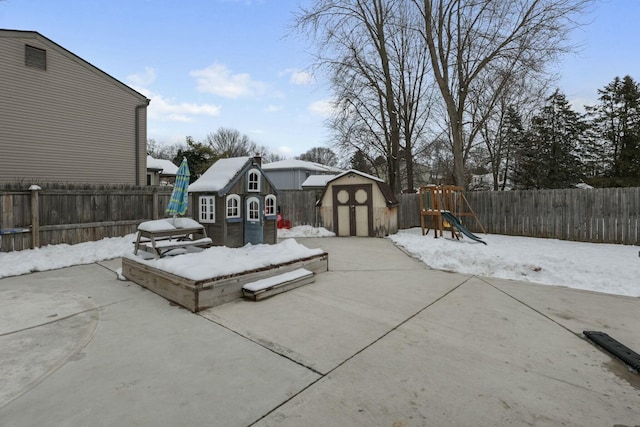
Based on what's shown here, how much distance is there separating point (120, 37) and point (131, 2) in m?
1.70

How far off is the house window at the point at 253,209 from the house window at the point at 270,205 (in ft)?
1.06

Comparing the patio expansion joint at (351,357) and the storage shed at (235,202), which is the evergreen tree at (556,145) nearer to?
the storage shed at (235,202)

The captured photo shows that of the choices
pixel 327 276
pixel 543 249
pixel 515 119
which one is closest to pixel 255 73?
pixel 327 276

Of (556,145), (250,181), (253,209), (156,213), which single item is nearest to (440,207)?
(253,209)

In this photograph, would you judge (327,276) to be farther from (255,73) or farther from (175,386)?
(255,73)

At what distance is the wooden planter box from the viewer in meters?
3.96

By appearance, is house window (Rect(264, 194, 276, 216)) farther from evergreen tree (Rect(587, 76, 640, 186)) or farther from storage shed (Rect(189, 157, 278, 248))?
evergreen tree (Rect(587, 76, 640, 186))

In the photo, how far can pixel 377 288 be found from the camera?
5008mm

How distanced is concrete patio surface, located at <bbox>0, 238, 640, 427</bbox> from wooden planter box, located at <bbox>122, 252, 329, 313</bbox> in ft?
0.50

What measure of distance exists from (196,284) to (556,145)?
29.1 metres

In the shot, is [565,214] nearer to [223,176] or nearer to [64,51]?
[223,176]

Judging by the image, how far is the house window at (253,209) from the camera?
777cm

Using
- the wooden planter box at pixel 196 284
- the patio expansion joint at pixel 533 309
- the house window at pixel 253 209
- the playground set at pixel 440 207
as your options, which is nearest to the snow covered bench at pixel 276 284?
the wooden planter box at pixel 196 284

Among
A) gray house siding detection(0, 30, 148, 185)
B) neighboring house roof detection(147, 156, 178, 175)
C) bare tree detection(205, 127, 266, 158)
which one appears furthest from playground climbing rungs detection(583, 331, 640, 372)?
bare tree detection(205, 127, 266, 158)
